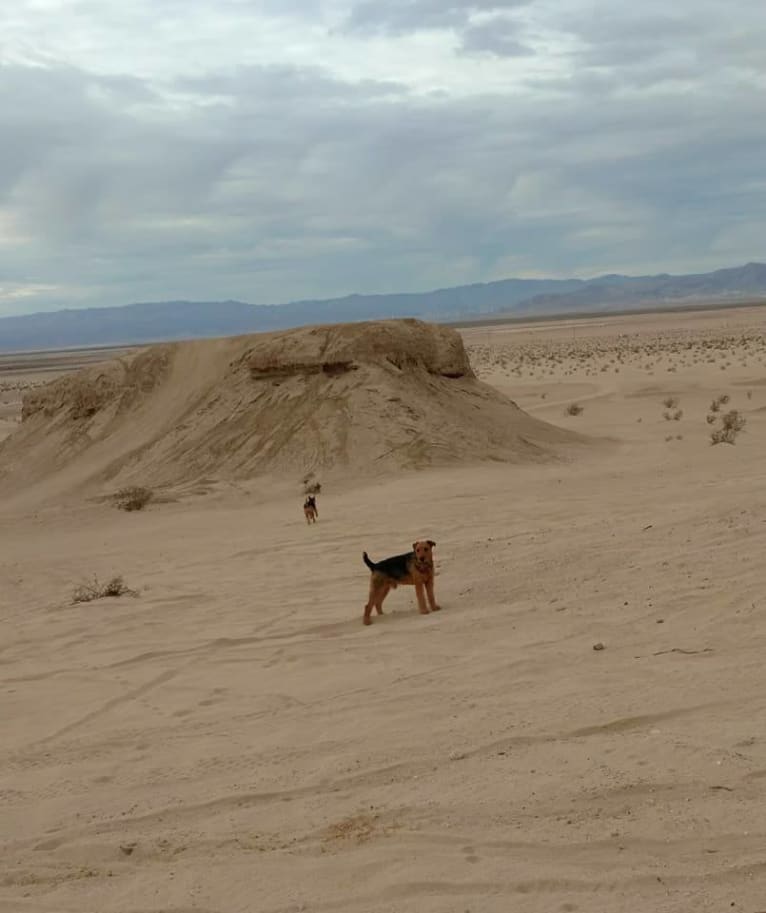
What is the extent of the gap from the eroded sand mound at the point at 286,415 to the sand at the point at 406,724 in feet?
17.1

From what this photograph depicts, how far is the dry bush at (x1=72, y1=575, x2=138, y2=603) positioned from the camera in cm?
951

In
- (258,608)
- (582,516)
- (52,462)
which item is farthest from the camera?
(52,462)

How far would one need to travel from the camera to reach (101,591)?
977 centimetres

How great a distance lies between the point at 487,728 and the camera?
505 cm

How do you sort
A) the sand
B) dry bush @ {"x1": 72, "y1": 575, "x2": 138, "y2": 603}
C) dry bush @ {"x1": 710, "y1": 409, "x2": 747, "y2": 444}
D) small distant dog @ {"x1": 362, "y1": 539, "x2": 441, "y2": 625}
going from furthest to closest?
1. dry bush @ {"x1": 710, "y1": 409, "x2": 747, "y2": 444}
2. dry bush @ {"x1": 72, "y1": 575, "x2": 138, "y2": 603}
3. small distant dog @ {"x1": 362, "y1": 539, "x2": 441, "y2": 625}
4. the sand

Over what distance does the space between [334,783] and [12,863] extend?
1.39 meters

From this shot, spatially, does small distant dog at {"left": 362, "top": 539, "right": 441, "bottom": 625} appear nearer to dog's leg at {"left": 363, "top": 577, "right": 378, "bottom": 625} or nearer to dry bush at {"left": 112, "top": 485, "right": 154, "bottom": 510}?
dog's leg at {"left": 363, "top": 577, "right": 378, "bottom": 625}

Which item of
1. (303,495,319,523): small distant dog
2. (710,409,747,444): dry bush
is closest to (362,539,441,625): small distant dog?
(303,495,319,523): small distant dog

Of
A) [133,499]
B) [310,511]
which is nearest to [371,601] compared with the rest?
[310,511]

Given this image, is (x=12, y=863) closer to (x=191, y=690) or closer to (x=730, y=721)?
(x=191, y=690)

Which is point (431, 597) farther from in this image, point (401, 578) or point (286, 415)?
point (286, 415)

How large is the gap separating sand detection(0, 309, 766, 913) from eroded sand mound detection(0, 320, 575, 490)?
17.1ft

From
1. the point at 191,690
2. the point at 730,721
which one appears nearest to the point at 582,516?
the point at 191,690

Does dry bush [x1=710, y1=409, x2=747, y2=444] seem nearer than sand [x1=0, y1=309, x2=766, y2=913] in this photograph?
No
